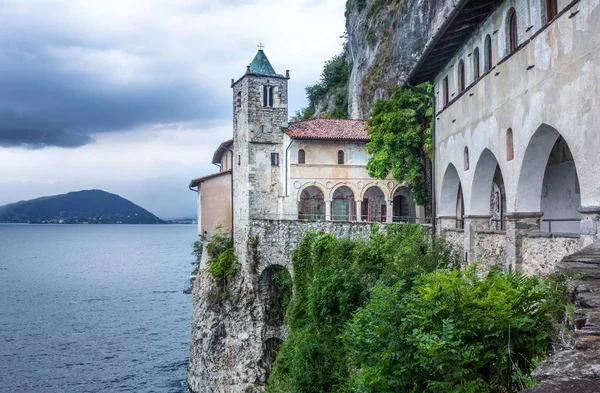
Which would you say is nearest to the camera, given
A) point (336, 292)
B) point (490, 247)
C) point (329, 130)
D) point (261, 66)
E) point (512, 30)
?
point (512, 30)

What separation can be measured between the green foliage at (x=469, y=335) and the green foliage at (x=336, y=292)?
609 cm

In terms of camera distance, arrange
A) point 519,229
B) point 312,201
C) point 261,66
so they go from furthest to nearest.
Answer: point 312,201, point 261,66, point 519,229

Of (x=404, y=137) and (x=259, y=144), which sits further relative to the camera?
(x=259, y=144)

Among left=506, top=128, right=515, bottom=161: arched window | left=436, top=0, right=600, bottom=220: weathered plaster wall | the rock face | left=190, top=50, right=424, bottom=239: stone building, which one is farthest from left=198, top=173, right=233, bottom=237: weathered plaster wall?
left=506, top=128, right=515, bottom=161: arched window

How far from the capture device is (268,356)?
31906 mm

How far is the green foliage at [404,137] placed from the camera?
102ft

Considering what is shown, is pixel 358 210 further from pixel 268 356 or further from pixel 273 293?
pixel 268 356

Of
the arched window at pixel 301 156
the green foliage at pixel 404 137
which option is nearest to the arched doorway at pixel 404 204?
the green foliage at pixel 404 137

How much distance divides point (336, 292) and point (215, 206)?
61.3 feet

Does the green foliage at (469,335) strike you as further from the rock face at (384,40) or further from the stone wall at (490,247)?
the rock face at (384,40)

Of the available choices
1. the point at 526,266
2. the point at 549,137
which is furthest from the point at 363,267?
the point at 549,137

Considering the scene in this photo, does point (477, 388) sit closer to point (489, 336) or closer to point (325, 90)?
point (489, 336)

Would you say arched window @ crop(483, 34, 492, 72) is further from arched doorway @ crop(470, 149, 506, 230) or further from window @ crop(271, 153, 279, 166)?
window @ crop(271, 153, 279, 166)

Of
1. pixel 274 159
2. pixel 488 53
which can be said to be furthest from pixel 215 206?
pixel 488 53
